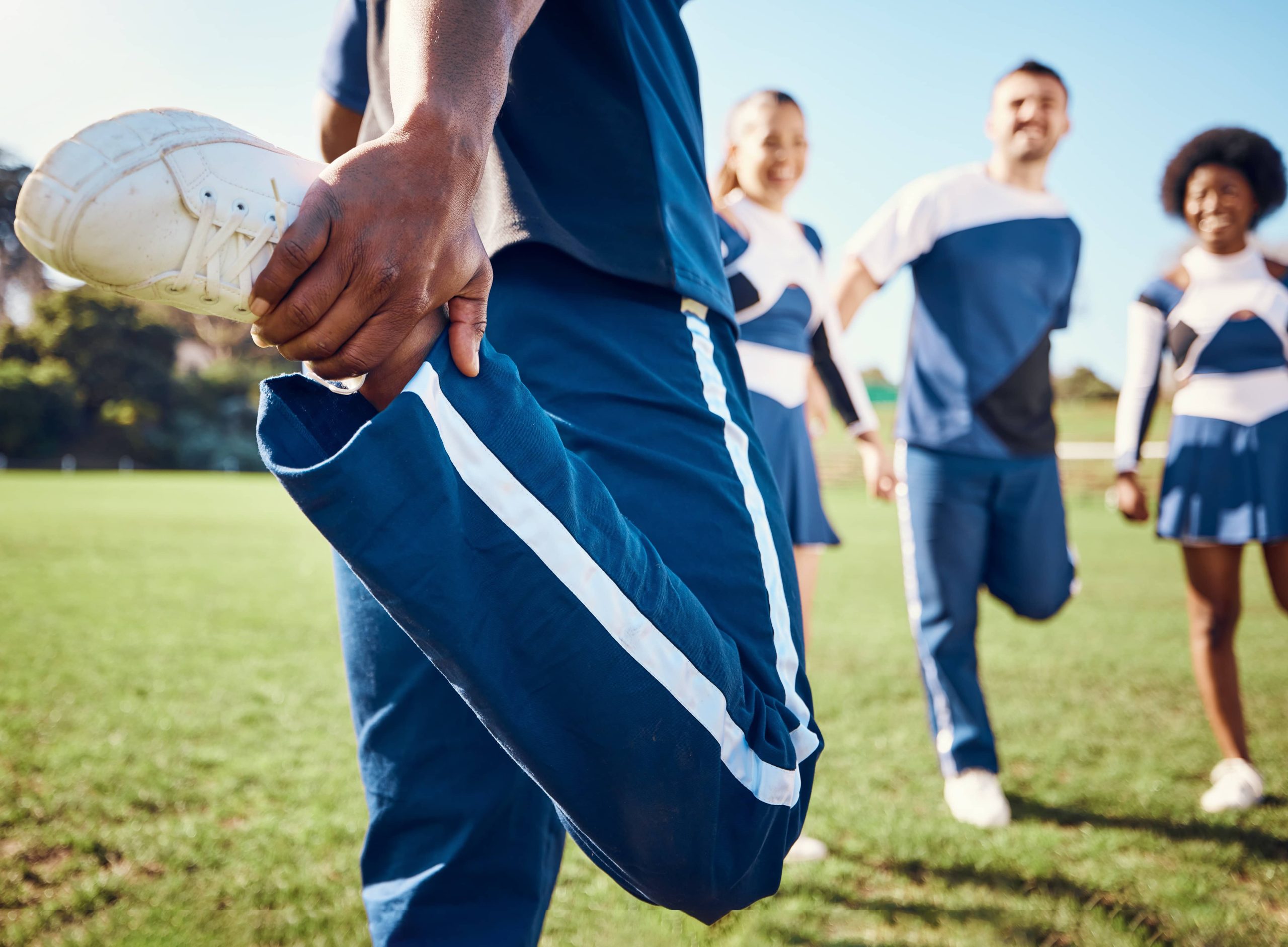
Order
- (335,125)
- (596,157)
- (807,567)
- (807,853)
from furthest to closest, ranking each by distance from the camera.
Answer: (807,567), (807,853), (335,125), (596,157)

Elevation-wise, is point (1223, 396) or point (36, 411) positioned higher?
point (1223, 396)

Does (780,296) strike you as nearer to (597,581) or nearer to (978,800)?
(978,800)

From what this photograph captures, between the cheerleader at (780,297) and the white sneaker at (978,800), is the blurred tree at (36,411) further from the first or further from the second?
the white sneaker at (978,800)

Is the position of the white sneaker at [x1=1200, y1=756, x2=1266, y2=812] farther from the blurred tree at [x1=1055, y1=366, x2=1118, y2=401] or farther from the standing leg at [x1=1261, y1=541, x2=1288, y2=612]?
the blurred tree at [x1=1055, y1=366, x2=1118, y2=401]

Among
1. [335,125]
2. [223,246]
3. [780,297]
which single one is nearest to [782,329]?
[780,297]

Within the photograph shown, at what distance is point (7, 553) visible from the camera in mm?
7430

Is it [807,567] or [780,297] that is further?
[807,567]

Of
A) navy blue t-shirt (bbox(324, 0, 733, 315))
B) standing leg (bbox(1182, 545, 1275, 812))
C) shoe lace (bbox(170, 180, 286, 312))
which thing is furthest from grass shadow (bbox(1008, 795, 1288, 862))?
shoe lace (bbox(170, 180, 286, 312))

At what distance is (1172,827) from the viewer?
100.0 inches

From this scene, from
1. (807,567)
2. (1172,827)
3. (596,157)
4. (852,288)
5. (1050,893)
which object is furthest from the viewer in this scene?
(852,288)

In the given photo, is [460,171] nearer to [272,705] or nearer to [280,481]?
[280,481]

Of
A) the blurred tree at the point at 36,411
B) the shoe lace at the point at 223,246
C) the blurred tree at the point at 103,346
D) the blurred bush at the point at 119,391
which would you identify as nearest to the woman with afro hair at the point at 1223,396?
the shoe lace at the point at 223,246

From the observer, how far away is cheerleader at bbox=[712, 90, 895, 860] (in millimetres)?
2635

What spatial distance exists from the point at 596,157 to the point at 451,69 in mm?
324
